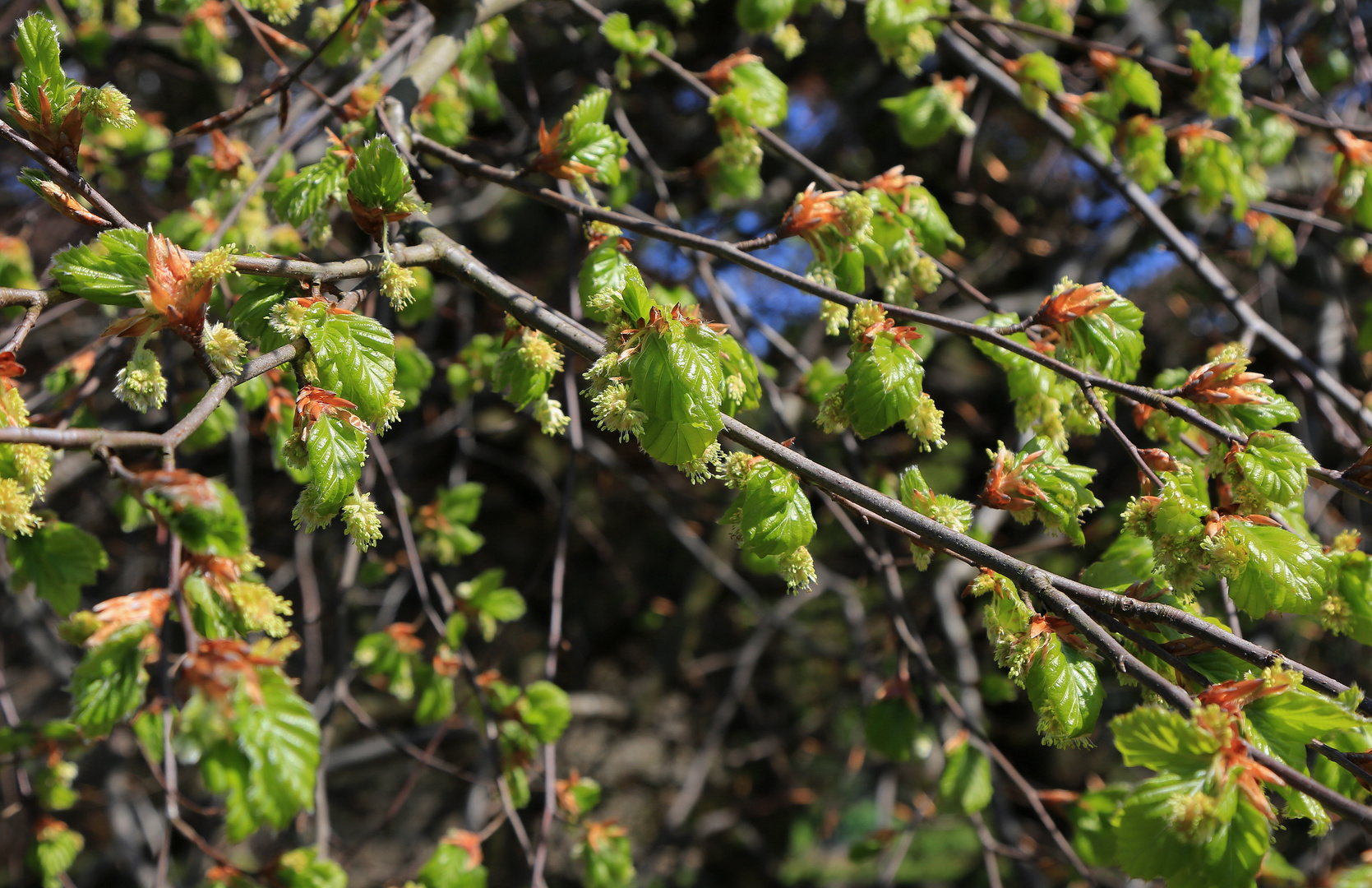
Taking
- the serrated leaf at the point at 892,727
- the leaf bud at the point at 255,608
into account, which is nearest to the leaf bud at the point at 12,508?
the leaf bud at the point at 255,608

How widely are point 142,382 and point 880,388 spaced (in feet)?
3.48

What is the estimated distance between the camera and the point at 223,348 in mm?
1014

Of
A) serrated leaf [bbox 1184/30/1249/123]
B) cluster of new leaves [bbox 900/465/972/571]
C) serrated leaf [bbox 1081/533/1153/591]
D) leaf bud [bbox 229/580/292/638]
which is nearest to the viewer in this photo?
leaf bud [bbox 229/580/292/638]

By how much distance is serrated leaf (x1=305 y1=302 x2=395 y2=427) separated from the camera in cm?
106

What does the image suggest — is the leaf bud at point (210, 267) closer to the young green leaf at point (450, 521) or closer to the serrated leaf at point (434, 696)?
the young green leaf at point (450, 521)

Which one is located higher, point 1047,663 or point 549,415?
point 549,415

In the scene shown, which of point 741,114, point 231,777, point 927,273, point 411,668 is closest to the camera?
point 231,777

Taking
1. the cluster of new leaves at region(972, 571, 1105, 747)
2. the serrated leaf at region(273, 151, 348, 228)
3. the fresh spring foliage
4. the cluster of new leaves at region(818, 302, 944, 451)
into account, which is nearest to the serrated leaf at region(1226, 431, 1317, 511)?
the fresh spring foliage

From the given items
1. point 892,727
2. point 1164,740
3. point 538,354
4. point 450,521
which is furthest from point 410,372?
point 1164,740

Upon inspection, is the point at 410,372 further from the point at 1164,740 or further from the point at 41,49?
the point at 1164,740

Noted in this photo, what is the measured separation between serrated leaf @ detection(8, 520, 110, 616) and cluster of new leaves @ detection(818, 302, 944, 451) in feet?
4.44

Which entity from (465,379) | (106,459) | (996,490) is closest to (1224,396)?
(996,490)

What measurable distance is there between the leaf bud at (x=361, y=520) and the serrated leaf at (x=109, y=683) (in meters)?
0.27

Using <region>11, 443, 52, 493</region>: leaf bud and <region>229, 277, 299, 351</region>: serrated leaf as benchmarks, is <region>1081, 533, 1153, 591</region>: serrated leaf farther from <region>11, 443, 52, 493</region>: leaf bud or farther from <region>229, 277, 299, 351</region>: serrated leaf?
<region>11, 443, 52, 493</region>: leaf bud
